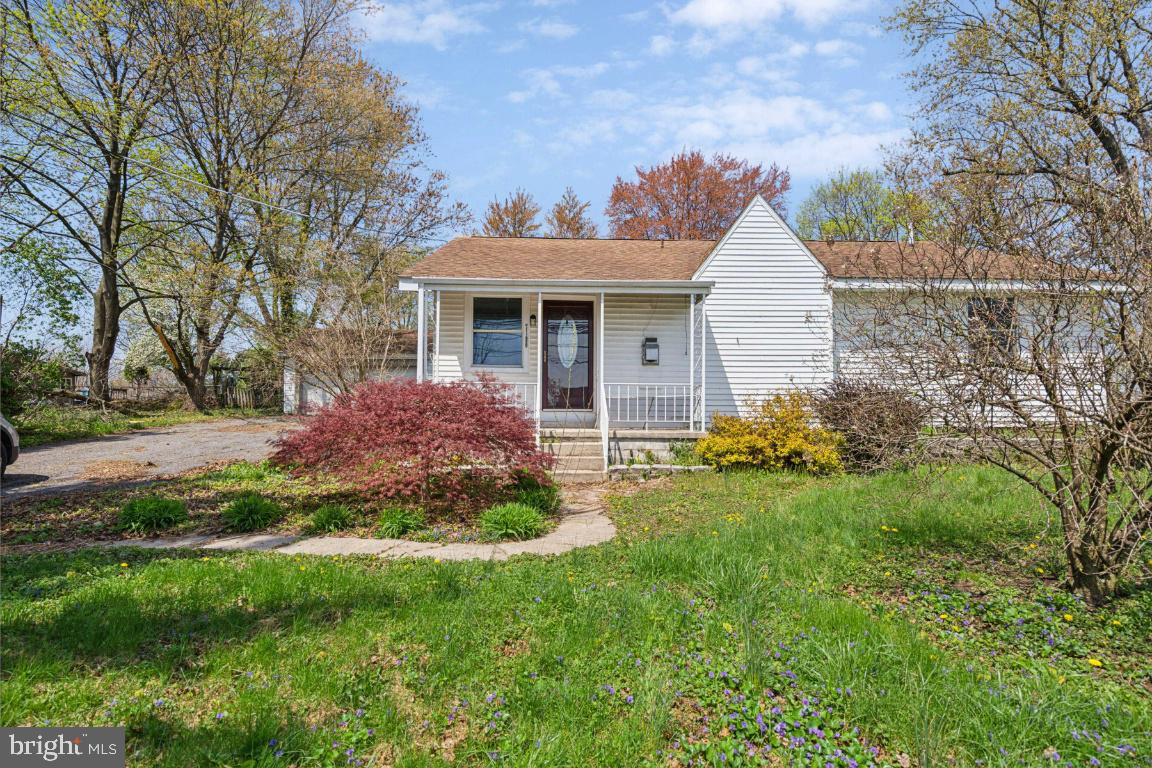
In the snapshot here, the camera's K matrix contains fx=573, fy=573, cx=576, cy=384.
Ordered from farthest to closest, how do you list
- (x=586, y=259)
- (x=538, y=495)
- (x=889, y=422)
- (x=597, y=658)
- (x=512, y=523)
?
(x=586, y=259), (x=538, y=495), (x=512, y=523), (x=889, y=422), (x=597, y=658)

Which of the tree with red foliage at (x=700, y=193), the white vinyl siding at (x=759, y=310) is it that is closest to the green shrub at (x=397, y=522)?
the white vinyl siding at (x=759, y=310)

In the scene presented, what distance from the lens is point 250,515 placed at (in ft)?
20.4

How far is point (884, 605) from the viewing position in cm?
378

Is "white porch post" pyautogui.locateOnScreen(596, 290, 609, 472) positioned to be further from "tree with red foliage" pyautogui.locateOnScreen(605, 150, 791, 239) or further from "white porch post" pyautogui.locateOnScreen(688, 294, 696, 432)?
"tree with red foliage" pyautogui.locateOnScreen(605, 150, 791, 239)

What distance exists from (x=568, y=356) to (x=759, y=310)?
406 cm

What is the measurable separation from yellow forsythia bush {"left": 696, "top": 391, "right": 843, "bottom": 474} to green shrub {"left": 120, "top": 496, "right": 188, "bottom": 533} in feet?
23.7

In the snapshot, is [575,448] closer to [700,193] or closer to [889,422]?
[889,422]

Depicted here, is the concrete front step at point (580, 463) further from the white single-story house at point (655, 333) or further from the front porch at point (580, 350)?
the white single-story house at point (655, 333)

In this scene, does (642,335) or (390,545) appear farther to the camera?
(642,335)

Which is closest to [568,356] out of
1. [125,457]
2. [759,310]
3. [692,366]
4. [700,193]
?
[692,366]

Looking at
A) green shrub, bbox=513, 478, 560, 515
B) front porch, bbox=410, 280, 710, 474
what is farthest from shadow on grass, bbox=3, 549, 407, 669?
front porch, bbox=410, 280, 710, 474

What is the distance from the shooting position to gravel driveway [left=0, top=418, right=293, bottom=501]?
26.8ft

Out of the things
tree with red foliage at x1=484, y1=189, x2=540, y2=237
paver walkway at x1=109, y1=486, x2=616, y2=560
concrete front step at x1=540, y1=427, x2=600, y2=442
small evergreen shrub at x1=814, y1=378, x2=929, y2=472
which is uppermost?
tree with red foliage at x1=484, y1=189, x2=540, y2=237

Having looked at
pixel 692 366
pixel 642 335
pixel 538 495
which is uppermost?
pixel 642 335
